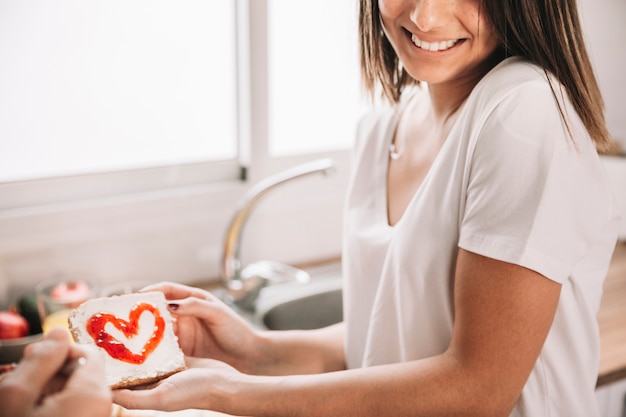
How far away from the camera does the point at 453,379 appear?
0.88m

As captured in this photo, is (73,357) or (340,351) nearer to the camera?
(73,357)

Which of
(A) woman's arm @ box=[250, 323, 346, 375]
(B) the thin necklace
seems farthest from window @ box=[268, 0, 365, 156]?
(A) woman's arm @ box=[250, 323, 346, 375]

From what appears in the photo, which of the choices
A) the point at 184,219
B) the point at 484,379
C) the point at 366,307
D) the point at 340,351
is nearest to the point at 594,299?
the point at 484,379

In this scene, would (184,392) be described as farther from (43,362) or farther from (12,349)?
(12,349)

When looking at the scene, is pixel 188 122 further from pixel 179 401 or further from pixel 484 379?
pixel 484 379

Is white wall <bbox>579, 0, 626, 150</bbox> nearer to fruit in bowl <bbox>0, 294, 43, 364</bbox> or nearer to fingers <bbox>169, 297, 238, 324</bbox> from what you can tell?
fingers <bbox>169, 297, 238, 324</bbox>

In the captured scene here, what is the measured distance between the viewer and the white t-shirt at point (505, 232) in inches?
32.3

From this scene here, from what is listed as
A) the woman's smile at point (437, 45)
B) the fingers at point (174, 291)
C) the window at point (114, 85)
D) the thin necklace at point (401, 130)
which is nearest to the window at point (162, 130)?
the window at point (114, 85)

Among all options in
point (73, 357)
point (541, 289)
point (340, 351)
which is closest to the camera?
point (73, 357)

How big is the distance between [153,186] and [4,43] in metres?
0.50

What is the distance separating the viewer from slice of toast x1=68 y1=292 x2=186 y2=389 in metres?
0.97

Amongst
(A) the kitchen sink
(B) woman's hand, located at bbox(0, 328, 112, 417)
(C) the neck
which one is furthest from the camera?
(A) the kitchen sink

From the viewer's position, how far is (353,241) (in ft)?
3.77

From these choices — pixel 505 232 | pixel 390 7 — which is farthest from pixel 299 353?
pixel 390 7
